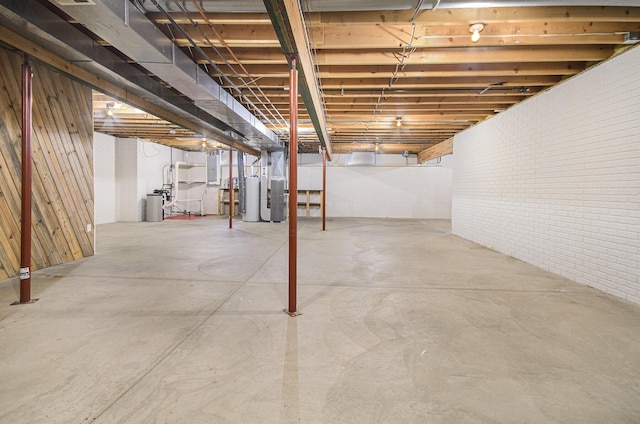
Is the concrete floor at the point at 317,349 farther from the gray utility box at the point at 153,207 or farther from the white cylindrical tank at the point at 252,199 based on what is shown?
the gray utility box at the point at 153,207

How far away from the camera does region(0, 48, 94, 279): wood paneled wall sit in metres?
3.20

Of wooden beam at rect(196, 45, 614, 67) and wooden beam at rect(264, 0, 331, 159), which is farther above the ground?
wooden beam at rect(196, 45, 614, 67)

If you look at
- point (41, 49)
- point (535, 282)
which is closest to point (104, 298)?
point (41, 49)

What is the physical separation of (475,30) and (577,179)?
217 cm

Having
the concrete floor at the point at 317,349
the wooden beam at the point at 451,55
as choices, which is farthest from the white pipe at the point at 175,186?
the wooden beam at the point at 451,55

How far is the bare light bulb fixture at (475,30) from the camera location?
269cm

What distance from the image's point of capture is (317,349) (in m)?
1.84

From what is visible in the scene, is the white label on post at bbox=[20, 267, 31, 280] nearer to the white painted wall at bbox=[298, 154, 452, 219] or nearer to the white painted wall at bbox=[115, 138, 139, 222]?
the white painted wall at bbox=[115, 138, 139, 222]

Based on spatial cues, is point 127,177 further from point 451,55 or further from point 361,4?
point 451,55

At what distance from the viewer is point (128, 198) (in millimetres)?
8812

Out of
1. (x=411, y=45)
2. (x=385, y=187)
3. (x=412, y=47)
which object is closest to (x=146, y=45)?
(x=411, y=45)

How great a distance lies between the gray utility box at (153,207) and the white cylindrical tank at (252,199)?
2.62 m

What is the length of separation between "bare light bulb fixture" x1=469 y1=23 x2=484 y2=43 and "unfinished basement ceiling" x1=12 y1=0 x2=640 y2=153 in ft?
0.32

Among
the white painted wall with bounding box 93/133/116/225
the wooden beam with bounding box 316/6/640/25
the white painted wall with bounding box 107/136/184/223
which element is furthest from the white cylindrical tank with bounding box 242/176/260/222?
the wooden beam with bounding box 316/6/640/25
